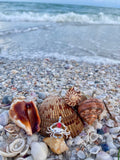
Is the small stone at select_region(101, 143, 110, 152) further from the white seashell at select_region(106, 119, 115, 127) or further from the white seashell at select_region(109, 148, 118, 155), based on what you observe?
the white seashell at select_region(106, 119, 115, 127)

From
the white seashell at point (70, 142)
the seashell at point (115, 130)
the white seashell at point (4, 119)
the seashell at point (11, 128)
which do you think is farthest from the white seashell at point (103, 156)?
the white seashell at point (4, 119)

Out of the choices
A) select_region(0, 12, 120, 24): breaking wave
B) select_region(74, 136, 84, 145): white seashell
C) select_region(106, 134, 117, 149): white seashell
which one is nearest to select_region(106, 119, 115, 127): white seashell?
select_region(106, 134, 117, 149): white seashell

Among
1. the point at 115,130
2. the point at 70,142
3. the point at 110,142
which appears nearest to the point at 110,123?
the point at 115,130

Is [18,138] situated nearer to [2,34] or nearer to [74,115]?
[74,115]

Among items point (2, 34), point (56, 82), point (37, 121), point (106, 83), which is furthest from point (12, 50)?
point (37, 121)

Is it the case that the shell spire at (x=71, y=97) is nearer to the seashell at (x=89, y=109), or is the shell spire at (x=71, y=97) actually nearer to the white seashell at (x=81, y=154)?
the seashell at (x=89, y=109)

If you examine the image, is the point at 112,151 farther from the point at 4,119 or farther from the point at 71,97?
the point at 4,119
